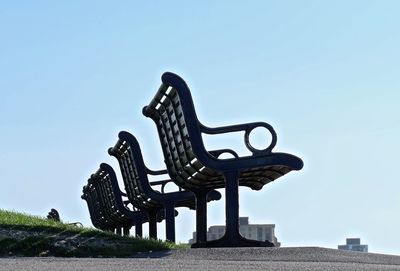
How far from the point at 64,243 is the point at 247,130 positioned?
8.13 ft

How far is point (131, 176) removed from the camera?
18.0 meters

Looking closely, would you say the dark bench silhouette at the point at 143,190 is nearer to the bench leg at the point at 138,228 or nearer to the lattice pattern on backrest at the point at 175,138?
the bench leg at the point at 138,228

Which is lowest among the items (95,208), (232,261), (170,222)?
(232,261)

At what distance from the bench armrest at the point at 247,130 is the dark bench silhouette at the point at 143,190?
10.9 ft

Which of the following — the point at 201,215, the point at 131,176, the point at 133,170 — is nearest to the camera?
the point at 201,215

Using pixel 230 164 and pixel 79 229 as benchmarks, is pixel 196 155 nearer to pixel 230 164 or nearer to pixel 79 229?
pixel 230 164

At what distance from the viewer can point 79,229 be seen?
14.0m

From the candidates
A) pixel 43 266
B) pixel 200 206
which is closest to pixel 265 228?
pixel 200 206

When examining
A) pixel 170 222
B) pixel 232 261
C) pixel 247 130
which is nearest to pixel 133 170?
pixel 170 222

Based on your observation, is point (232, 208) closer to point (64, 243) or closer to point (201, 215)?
point (64, 243)

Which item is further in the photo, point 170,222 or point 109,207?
point 109,207

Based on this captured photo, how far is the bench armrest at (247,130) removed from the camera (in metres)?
12.7

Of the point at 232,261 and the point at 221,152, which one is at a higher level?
the point at 221,152

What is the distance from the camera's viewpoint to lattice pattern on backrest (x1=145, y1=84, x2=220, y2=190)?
1305 cm
